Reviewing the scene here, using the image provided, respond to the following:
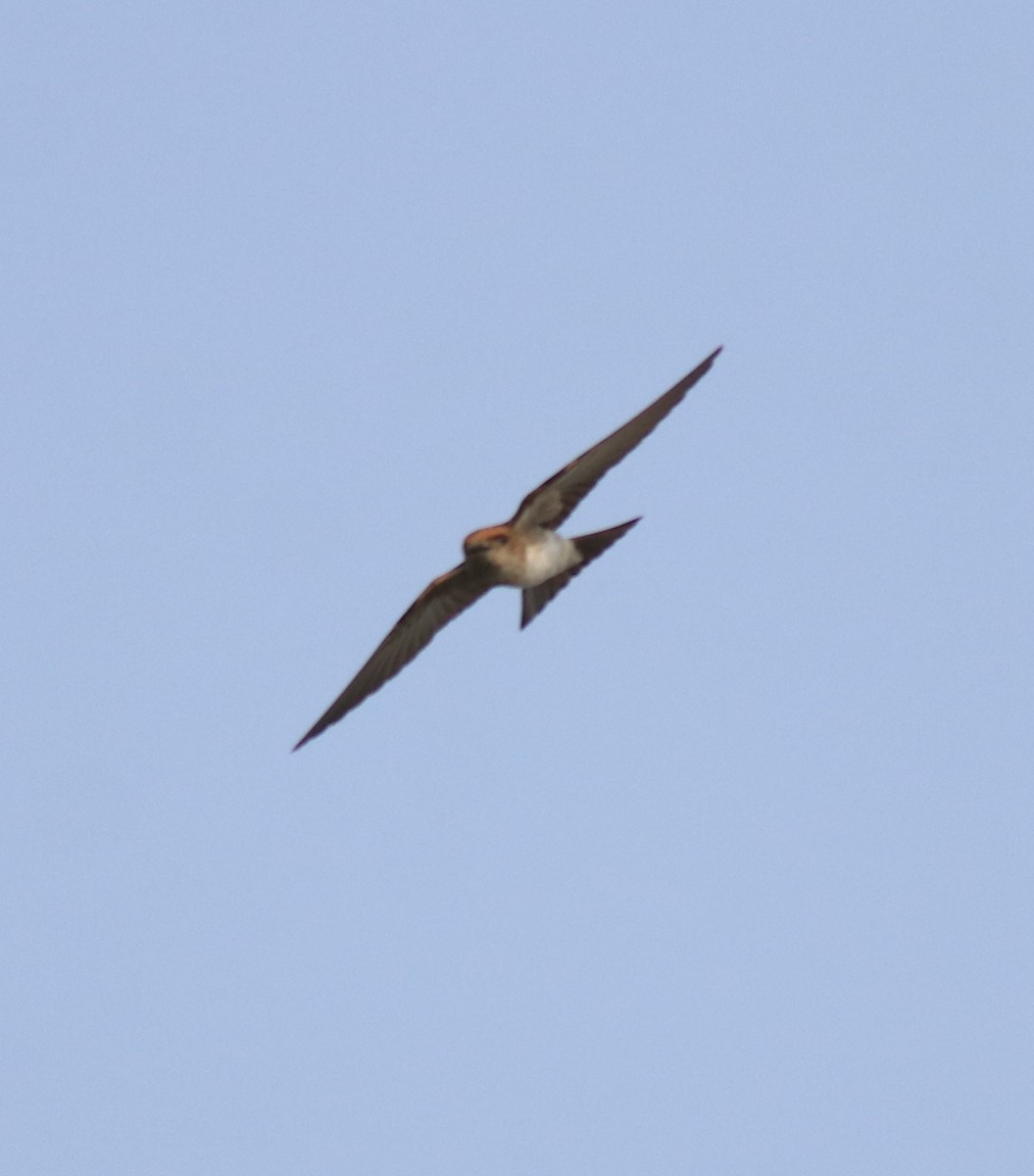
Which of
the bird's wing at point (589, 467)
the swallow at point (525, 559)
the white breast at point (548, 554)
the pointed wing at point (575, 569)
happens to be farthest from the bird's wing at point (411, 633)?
the bird's wing at point (589, 467)

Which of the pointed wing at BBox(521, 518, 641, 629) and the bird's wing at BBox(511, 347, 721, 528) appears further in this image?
the pointed wing at BBox(521, 518, 641, 629)

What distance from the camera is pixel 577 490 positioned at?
16812 mm

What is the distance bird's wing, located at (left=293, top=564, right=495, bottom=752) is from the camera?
57.4ft

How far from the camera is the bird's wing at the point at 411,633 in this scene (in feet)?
57.4

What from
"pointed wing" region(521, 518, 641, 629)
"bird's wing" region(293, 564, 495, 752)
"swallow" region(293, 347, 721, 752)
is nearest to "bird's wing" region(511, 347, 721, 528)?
"swallow" region(293, 347, 721, 752)

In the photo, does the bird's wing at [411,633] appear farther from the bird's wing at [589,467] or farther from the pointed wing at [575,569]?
the bird's wing at [589,467]

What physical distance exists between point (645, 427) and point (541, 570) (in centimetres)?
124

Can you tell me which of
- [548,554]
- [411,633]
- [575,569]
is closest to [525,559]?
[548,554]

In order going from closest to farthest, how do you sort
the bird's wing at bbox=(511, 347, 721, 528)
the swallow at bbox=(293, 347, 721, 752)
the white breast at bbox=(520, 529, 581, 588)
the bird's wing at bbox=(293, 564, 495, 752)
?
the bird's wing at bbox=(511, 347, 721, 528)
the swallow at bbox=(293, 347, 721, 752)
the white breast at bbox=(520, 529, 581, 588)
the bird's wing at bbox=(293, 564, 495, 752)

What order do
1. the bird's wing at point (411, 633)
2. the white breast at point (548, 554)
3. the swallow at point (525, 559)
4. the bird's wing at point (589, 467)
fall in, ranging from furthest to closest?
the bird's wing at point (411, 633) → the white breast at point (548, 554) → the swallow at point (525, 559) → the bird's wing at point (589, 467)

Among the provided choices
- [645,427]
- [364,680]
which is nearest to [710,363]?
[645,427]

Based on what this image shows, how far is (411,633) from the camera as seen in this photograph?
1778 centimetres

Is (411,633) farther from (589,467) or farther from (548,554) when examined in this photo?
(589,467)

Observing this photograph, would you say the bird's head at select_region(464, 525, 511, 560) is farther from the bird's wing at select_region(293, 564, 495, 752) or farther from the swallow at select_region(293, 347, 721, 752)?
the bird's wing at select_region(293, 564, 495, 752)
